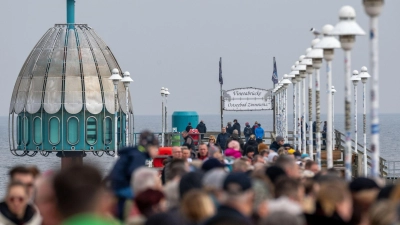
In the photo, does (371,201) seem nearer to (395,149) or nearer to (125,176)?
(125,176)

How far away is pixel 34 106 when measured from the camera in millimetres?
69375

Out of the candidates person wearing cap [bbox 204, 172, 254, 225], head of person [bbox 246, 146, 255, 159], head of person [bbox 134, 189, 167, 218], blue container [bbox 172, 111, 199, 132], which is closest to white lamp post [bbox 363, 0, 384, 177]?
head of person [bbox 134, 189, 167, 218]

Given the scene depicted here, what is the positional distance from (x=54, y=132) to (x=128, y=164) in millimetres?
53744

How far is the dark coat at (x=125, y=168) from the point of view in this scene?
1418cm

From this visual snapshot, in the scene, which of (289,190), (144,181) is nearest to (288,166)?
(144,181)

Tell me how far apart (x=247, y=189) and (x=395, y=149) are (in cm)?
11279

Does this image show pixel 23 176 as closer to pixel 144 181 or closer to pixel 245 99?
pixel 144 181

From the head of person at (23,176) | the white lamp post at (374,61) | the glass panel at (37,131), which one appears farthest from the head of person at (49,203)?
the glass panel at (37,131)

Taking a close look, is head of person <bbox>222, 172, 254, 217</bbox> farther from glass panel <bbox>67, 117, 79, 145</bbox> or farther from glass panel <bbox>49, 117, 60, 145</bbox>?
glass panel <bbox>49, 117, 60, 145</bbox>

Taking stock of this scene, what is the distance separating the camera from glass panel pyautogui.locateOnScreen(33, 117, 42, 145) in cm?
6844

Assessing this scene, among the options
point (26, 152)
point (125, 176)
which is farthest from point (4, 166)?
point (125, 176)

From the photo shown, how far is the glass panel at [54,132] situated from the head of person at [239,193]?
187 feet

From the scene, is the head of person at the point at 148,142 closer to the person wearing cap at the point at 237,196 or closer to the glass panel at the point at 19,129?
the person wearing cap at the point at 237,196

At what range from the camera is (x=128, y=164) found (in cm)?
1443
